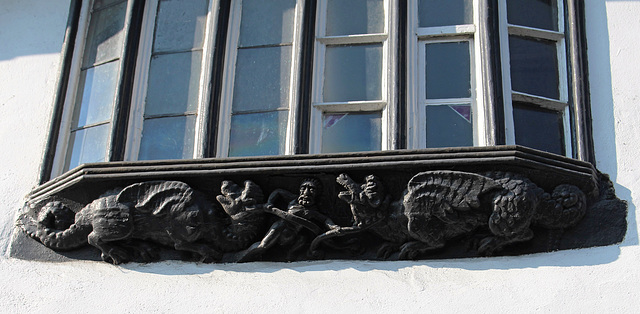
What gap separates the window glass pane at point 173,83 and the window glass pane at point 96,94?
27 cm

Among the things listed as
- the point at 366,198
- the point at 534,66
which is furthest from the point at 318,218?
the point at 534,66

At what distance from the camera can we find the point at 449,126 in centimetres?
638

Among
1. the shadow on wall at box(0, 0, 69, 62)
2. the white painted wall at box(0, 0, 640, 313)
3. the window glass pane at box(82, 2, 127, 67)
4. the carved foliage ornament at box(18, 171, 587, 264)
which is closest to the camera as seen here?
the white painted wall at box(0, 0, 640, 313)

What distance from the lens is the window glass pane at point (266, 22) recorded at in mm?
6945

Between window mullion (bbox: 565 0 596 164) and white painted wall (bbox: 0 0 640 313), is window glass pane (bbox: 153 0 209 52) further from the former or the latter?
window mullion (bbox: 565 0 596 164)

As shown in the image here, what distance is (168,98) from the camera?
6.86m

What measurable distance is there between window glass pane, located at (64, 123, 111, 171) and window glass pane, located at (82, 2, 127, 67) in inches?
21.5

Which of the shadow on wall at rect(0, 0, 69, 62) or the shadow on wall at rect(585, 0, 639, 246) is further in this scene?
the shadow on wall at rect(0, 0, 69, 62)

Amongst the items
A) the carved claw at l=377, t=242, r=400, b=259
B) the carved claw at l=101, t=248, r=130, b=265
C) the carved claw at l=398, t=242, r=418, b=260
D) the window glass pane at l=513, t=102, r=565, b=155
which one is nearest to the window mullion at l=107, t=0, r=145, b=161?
the carved claw at l=101, t=248, r=130, b=265

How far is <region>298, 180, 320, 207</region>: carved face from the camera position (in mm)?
6059

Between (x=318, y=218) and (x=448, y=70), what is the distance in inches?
50.2

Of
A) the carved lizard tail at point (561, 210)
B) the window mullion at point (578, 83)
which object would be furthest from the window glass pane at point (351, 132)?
the window mullion at point (578, 83)

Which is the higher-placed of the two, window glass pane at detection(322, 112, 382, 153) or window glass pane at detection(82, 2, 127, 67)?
window glass pane at detection(82, 2, 127, 67)

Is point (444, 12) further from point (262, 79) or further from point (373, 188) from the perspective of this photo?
point (373, 188)
